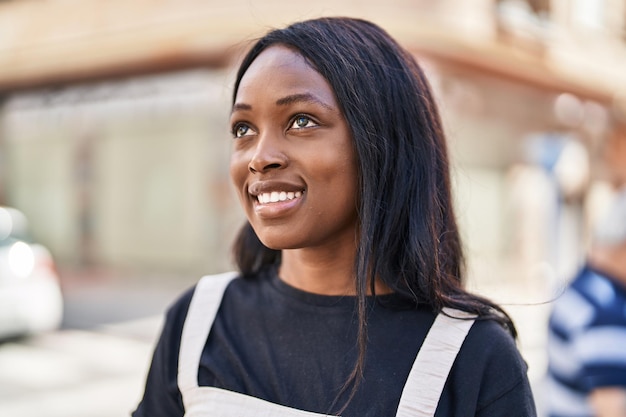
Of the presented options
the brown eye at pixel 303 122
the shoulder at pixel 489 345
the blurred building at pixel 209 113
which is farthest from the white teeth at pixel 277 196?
the blurred building at pixel 209 113

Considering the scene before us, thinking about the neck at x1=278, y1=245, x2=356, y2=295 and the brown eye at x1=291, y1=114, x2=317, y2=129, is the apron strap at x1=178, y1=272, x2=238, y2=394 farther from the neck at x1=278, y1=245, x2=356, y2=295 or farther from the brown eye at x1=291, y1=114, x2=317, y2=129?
the brown eye at x1=291, y1=114, x2=317, y2=129

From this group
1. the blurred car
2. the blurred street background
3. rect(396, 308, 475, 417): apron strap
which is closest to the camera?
rect(396, 308, 475, 417): apron strap

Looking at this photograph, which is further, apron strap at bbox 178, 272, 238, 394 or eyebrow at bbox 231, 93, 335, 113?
apron strap at bbox 178, 272, 238, 394

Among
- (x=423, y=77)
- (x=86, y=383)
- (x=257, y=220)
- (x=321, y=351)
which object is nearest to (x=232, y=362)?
(x=321, y=351)

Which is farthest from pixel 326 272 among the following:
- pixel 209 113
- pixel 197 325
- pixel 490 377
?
pixel 209 113

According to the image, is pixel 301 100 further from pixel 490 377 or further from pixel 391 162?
pixel 490 377

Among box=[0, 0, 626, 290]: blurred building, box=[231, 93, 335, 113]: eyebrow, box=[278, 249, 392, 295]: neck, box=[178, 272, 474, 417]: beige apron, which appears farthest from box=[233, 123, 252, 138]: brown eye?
box=[0, 0, 626, 290]: blurred building

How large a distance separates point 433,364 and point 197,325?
0.57 metres

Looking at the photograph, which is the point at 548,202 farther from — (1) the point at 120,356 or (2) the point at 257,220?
(2) the point at 257,220

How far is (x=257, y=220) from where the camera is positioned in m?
1.56

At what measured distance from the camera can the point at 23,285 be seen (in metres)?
7.45

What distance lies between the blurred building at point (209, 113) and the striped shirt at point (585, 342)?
790 centimetres

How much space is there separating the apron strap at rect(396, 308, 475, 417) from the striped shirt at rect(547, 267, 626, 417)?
33.0 inches

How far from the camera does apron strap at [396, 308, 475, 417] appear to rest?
1370 mm
